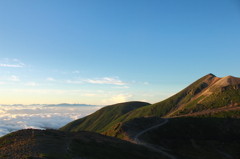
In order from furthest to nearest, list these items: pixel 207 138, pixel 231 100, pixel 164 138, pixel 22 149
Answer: pixel 231 100 → pixel 207 138 → pixel 164 138 → pixel 22 149

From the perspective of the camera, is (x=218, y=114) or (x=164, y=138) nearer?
(x=164, y=138)

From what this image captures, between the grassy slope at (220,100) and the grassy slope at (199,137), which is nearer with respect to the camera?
the grassy slope at (199,137)

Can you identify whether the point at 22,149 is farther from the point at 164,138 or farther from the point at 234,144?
the point at 234,144

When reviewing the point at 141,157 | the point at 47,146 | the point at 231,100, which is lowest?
the point at 141,157

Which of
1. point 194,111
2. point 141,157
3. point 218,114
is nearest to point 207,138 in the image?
point 218,114

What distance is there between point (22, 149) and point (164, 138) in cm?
7057

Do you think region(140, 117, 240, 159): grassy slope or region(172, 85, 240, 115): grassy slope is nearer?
region(140, 117, 240, 159): grassy slope

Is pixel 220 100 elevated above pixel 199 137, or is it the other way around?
pixel 220 100

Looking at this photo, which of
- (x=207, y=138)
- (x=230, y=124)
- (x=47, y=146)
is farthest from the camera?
(x=230, y=124)

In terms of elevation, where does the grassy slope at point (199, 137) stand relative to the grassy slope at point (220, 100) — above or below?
below

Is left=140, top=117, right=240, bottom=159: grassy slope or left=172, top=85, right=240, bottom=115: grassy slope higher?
left=172, top=85, right=240, bottom=115: grassy slope

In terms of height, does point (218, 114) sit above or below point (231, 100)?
below

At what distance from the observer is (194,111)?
14825cm

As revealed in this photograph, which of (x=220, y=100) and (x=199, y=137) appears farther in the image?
(x=220, y=100)
